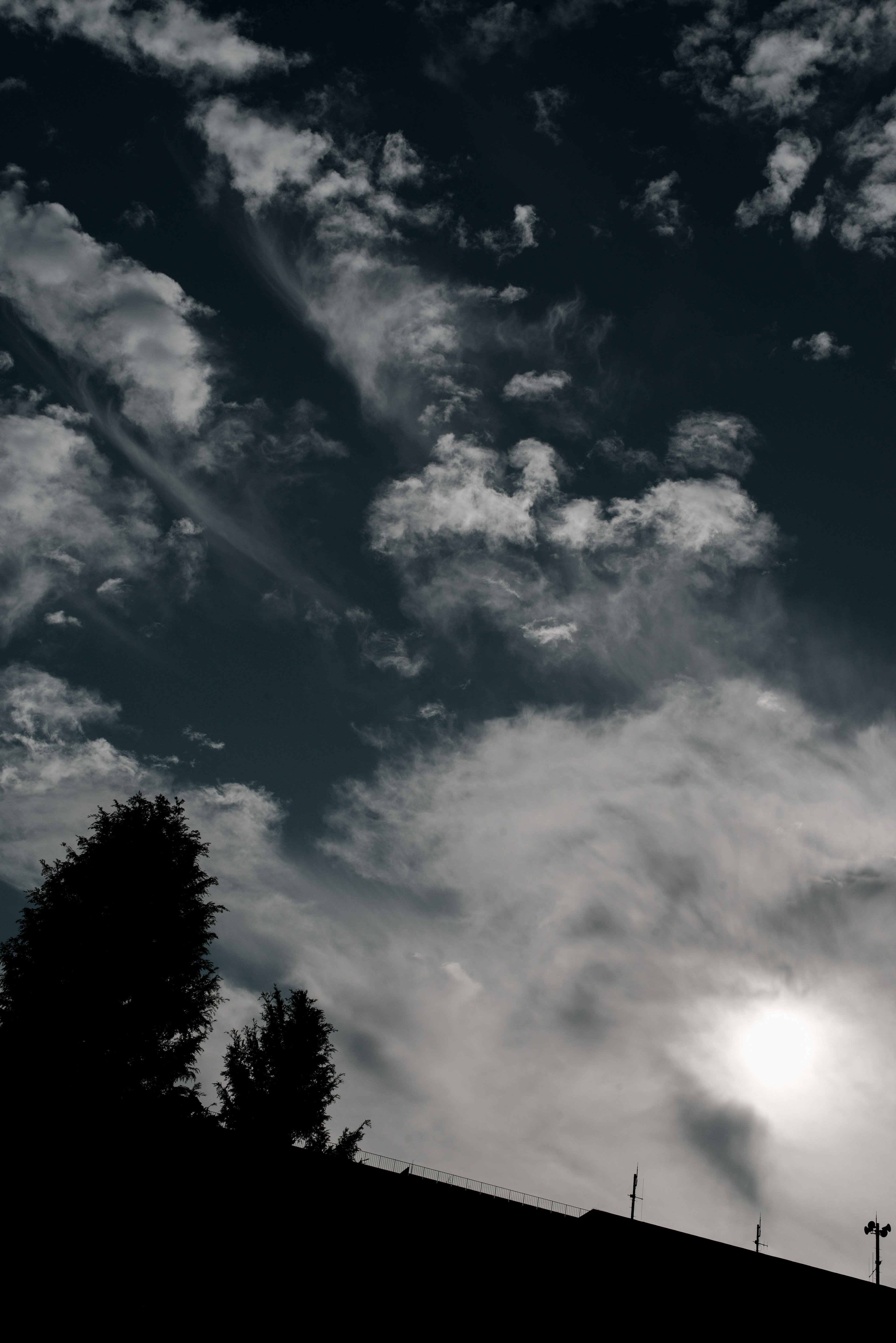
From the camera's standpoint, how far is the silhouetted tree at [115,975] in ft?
52.6

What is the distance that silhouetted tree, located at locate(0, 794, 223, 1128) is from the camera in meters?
16.0

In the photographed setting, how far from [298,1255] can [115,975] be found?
25.8ft

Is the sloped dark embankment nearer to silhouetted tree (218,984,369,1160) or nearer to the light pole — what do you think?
silhouetted tree (218,984,369,1160)

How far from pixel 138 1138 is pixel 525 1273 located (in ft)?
25.9

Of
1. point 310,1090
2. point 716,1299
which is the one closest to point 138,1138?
point 716,1299

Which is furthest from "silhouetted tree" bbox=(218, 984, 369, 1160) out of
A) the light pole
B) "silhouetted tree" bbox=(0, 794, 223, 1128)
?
the light pole

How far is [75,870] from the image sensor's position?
18.7 m

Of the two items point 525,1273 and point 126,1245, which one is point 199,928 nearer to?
point 126,1245

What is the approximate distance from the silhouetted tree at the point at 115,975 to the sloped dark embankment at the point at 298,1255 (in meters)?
2.21

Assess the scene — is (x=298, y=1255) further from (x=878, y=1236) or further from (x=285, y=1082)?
(x=878, y=1236)

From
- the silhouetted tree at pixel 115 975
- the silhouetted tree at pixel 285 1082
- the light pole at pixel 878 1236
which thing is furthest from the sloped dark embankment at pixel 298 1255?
the light pole at pixel 878 1236

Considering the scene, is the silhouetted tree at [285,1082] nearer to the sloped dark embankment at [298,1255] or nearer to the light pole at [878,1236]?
the sloped dark embankment at [298,1255]

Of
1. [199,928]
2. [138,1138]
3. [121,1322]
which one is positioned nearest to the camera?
[121,1322]

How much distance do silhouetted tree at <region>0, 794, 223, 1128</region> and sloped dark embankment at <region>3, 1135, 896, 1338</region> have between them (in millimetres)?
2212
